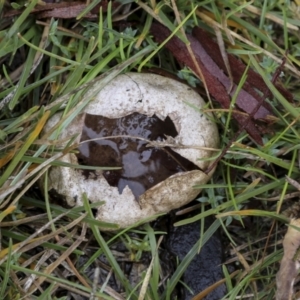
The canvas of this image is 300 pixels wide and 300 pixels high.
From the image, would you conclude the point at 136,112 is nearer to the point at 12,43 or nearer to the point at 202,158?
the point at 202,158

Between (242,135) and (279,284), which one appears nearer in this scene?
(279,284)

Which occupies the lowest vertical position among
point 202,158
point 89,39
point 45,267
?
point 45,267

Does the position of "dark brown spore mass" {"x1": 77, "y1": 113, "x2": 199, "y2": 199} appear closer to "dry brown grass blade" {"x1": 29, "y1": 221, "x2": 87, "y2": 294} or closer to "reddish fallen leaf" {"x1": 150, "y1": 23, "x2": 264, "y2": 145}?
"dry brown grass blade" {"x1": 29, "y1": 221, "x2": 87, "y2": 294}

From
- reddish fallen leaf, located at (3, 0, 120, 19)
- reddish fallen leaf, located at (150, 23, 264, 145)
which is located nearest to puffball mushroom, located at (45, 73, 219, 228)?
reddish fallen leaf, located at (150, 23, 264, 145)

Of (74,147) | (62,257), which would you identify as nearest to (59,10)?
(74,147)

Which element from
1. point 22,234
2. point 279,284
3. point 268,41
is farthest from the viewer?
point 268,41

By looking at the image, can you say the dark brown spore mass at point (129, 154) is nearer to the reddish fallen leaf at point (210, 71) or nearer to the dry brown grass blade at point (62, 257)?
the dry brown grass blade at point (62, 257)

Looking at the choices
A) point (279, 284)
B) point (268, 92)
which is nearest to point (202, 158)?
point (268, 92)

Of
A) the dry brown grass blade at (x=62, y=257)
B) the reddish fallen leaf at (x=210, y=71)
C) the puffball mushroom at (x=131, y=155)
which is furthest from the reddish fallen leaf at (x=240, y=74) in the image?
the dry brown grass blade at (x=62, y=257)
